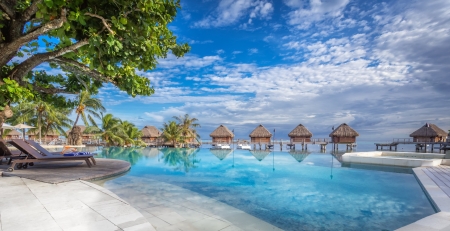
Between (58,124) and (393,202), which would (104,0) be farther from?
(58,124)

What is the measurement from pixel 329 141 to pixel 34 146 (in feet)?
99.6

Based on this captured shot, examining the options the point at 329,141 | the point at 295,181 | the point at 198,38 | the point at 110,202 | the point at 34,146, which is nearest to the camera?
the point at 110,202

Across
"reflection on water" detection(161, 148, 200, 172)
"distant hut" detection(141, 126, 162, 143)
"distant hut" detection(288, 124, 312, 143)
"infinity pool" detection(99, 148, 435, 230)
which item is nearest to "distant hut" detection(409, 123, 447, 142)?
"distant hut" detection(288, 124, 312, 143)

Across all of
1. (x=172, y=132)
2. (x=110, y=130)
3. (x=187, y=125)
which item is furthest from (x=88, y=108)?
(x=187, y=125)

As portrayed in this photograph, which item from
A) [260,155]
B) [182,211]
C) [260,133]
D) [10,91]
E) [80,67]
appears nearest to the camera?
[10,91]

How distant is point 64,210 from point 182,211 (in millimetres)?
1758

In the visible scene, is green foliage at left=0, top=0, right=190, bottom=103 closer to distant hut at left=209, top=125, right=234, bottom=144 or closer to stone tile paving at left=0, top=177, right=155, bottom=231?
stone tile paving at left=0, top=177, right=155, bottom=231

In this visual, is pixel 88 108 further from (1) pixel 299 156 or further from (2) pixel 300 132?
(2) pixel 300 132

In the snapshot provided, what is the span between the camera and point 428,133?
27656 millimetres

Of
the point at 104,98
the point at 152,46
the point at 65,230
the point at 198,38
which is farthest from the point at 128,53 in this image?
the point at 104,98

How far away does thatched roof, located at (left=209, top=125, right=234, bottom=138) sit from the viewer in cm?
3299

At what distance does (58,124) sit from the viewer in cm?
2259

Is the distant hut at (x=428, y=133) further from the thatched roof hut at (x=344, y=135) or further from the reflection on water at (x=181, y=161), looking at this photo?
the reflection on water at (x=181, y=161)

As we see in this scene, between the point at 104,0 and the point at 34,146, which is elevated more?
the point at 104,0
